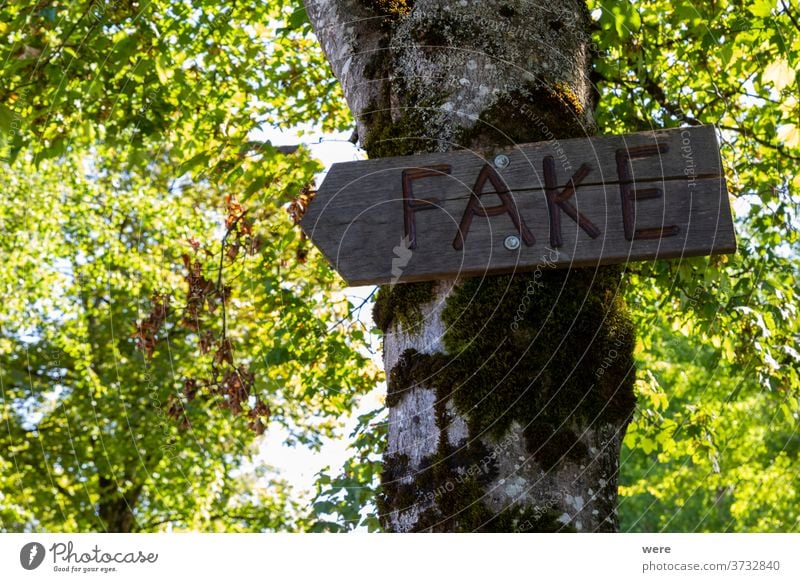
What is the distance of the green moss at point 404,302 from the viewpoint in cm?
216

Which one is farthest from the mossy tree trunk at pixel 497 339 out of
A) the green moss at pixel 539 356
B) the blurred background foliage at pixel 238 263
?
the blurred background foliage at pixel 238 263

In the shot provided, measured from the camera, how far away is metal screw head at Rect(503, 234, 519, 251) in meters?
2.04

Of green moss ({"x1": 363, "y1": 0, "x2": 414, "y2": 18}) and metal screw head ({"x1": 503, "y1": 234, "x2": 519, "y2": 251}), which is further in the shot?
green moss ({"x1": 363, "y1": 0, "x2": 414, "y2": 18})

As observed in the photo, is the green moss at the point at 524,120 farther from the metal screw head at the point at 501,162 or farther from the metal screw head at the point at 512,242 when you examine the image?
the metal screw head at the point at 512,242

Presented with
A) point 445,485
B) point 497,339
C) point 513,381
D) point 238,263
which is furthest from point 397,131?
point 238,263

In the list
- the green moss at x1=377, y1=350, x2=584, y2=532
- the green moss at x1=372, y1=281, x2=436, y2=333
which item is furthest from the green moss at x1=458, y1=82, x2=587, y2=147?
the green moss at x1=377, y1=350, x2=584, y2=532

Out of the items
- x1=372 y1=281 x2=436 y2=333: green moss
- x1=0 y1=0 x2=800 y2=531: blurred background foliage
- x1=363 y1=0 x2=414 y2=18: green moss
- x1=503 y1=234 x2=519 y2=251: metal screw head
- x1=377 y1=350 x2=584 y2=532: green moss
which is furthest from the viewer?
x1=0 y1=0 x2=800 y2=531: blurred background foliage

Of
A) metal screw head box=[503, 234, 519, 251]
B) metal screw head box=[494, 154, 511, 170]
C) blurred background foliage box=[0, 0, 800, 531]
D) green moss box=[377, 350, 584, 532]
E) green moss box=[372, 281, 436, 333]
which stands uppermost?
blurred background foliage box=[0, 0, 800, 531]

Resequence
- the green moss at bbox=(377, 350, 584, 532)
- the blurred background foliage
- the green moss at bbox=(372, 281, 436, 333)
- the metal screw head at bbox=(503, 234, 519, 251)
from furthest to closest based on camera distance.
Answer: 1. the blurred background foliage
2. the green moss at bbox=(372, 281, 436, 333)
3. the metal screw head at bbox=(503, 234, 519, 251)
4. the green moss at bbox=(377, 350, 584, 532)

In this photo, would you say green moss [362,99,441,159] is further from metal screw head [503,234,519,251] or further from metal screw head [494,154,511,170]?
metal screw head [503,234,519,251]

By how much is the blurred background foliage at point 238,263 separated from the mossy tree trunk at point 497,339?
3.72 feet

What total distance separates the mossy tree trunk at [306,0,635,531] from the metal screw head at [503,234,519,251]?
0.30ft

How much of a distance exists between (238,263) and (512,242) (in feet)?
12.9
